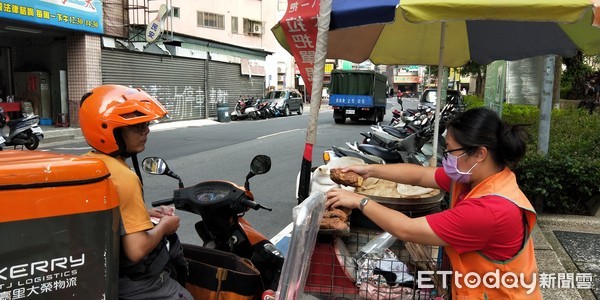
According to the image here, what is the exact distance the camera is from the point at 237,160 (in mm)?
10359

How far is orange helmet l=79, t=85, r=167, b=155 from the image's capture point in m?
1.90

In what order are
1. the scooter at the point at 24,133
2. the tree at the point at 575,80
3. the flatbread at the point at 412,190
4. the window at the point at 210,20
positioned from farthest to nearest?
the window at the point at 210,20
the tree at the point at 575,80
the scooter at the point at 24,133
the flatbread at the point at 412,190

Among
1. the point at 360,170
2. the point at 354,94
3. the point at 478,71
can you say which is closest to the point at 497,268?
the point at 360,170

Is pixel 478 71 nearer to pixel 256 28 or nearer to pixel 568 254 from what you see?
pixel 256 28

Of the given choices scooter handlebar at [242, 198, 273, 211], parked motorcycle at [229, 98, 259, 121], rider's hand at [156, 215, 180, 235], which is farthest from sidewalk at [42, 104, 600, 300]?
parked motorcycle at [229, 98, 259, 121]

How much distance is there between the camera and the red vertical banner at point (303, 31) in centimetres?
263

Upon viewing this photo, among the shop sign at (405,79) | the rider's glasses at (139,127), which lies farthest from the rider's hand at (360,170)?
the shop sign at (405,79)

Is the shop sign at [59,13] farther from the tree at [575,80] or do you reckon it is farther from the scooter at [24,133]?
the tree at [575,80]

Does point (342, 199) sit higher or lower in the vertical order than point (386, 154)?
higher

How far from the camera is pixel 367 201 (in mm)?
1966

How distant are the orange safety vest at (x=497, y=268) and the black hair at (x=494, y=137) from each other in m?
0.08

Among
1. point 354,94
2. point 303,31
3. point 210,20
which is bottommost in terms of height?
point 354,94

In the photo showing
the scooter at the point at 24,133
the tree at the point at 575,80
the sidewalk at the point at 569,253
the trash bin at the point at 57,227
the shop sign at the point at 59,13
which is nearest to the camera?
the trash bin at the point at 57,227

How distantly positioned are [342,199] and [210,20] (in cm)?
2981
